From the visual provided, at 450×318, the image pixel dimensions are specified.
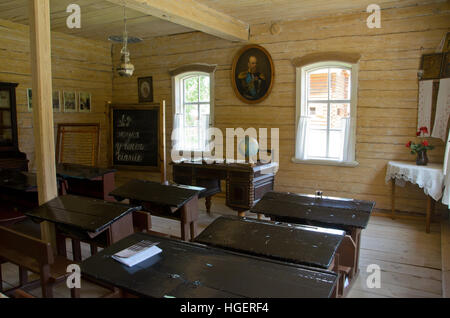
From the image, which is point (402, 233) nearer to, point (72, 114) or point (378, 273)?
point (378, 273)

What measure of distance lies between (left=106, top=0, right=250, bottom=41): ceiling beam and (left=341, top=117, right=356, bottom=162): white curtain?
214 centimetres

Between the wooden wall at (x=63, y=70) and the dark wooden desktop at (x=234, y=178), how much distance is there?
2129 mm

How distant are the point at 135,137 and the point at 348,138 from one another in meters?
3.56

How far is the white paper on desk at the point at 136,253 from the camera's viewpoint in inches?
74.2

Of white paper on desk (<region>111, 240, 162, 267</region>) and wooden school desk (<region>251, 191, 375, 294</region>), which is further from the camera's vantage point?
wooden school desk (<region>251, 191, 375, 294</region>)

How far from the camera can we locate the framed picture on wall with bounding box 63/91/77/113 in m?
6.88

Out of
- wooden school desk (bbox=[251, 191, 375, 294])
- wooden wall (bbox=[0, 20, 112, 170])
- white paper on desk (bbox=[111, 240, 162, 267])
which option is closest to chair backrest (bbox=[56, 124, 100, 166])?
wooden wall (bbox=[0, 20, 112, 170])

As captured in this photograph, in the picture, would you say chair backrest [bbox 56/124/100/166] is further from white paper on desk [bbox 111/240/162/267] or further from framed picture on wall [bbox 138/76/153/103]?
white paper on desk [bbox 111/240/162/267]

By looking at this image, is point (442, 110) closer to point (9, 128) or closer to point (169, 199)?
point (169, 199)

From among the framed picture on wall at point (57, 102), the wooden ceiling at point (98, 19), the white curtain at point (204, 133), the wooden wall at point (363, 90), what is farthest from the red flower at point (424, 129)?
the framed picture on wall at point (57, 102)

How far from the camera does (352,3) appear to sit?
4793mm

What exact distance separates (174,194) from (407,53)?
3.76 metres

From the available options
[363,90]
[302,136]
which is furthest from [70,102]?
[363,90]
